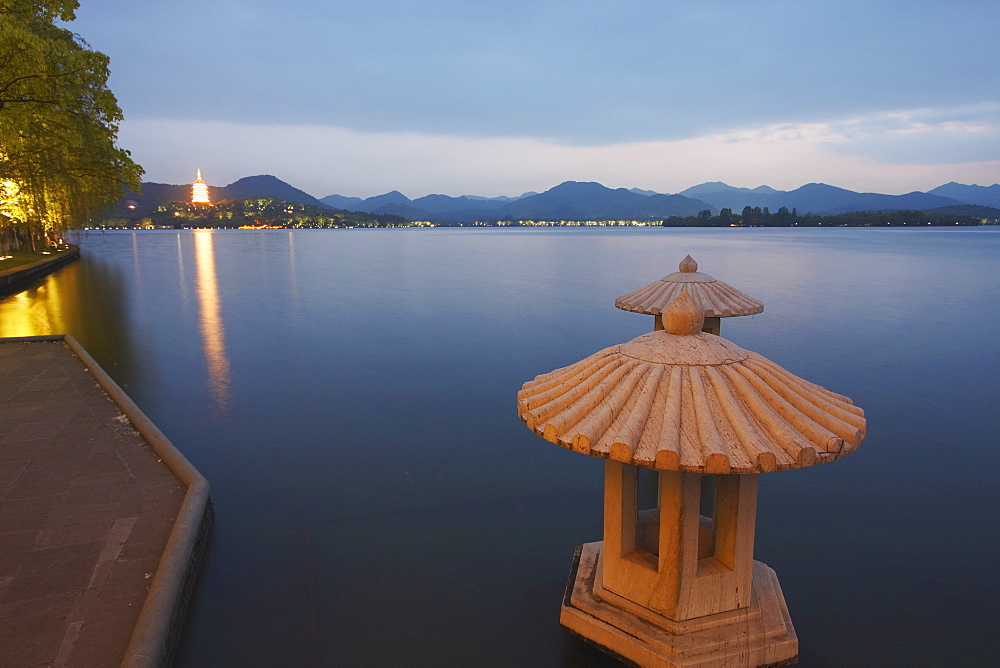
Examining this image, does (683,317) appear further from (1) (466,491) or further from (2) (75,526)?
(2) (75,526)

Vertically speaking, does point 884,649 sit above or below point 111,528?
below

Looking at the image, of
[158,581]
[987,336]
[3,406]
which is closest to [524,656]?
[158,581]

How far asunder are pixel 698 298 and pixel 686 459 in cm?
492

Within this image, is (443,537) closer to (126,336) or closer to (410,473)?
(410,473)

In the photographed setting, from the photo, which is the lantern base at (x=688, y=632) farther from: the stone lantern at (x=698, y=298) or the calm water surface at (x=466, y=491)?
the stone lantern at (x=698, y=298)

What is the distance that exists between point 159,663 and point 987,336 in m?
25.0

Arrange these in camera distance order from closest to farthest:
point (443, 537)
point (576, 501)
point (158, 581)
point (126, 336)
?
point (158, 581) < point (443, 537) < point (576, 501) < point (126, 336)

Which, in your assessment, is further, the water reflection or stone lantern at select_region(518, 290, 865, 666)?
the water reflection

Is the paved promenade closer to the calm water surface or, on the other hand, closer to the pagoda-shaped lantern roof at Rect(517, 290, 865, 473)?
the calm water surface

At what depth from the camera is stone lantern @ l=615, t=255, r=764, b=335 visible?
24.6 feet

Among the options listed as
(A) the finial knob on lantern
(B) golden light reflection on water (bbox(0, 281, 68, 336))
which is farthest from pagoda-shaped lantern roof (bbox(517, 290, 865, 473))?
(B) golden light reflection on water (bbox(0, 281, 68, 336))

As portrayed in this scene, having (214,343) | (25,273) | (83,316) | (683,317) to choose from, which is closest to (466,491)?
(683,317)

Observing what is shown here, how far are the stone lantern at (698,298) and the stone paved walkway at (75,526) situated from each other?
5.81 m

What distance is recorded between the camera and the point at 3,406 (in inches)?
332
